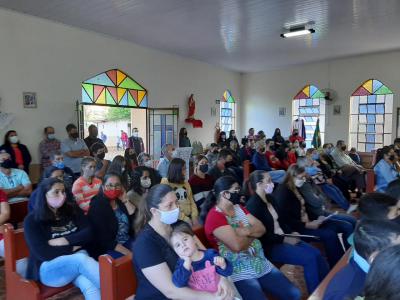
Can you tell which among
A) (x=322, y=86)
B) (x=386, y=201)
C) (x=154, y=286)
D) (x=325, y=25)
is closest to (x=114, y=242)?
(x=154, y=286)

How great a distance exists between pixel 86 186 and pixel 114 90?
4541 mm

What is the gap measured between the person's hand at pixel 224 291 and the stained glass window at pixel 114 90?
5971 mm

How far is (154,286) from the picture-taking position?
1.63 m

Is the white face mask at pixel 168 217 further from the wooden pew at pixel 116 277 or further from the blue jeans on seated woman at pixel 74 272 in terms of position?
the blue jeans on seated woman at pixel 74 272

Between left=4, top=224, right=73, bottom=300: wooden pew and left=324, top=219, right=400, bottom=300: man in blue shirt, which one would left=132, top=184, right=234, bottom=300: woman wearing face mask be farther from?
left=4, top=224, right=73, bottom=300: wooden pew

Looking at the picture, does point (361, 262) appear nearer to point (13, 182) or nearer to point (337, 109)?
point (13, 182)

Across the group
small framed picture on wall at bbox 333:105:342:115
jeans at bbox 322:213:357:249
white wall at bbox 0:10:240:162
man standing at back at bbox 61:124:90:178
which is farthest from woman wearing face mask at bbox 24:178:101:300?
small framed picture on wall at bbox 333:105:342:115

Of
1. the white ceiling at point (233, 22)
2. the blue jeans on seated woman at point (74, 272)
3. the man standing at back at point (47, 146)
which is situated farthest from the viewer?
the man standing at back at point (47, 146)

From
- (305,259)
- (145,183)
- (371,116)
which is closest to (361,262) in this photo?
(305,259)

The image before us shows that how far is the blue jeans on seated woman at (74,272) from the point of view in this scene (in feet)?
6.91

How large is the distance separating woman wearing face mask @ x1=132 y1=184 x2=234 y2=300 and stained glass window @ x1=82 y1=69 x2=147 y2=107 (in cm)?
564

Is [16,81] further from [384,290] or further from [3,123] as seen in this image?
[384,290]

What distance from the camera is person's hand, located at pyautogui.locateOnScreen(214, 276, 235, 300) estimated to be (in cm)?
166

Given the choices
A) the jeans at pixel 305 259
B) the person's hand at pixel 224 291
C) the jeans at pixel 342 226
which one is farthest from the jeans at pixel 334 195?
the person's hand at pixel 224 291
